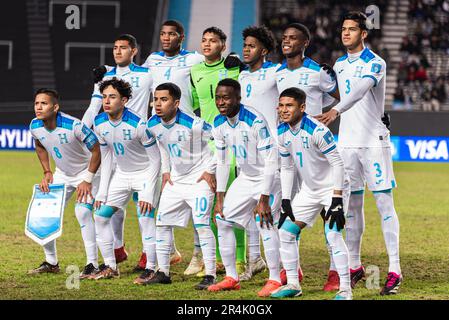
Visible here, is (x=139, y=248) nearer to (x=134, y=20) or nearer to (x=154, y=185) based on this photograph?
(x=154, y=185)

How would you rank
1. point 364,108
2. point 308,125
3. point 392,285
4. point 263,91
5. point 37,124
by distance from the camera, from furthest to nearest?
1. point 37,124
2. point 263,91
3. point 364,108
4. point 392,285
5. point 308,125

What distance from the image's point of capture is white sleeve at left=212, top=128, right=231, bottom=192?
827 cm

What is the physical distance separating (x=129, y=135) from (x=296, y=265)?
2.07 m

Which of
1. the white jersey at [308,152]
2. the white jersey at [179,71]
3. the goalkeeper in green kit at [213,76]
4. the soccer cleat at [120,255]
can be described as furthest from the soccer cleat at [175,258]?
the white jersey at [308,152]

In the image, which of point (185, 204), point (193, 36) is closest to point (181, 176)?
point (185, 204)

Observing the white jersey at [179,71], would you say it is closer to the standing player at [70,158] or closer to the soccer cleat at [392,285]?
the standing player at [70,158]

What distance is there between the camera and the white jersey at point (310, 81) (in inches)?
337

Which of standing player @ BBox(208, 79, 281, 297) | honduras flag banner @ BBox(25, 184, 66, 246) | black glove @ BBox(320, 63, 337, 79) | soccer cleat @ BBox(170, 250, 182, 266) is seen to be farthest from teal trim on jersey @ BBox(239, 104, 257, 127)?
soccer cleat @ BBox(170, 250, 182, 266)

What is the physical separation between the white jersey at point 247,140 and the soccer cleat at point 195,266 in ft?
4.96

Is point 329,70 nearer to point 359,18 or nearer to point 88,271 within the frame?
point 359,18

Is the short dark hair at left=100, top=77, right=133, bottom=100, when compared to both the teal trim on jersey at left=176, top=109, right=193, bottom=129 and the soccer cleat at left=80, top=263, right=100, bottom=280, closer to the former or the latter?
the teal trim on jersey at left=176, top=109, right=193, bottom=129

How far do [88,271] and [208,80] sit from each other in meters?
2.23

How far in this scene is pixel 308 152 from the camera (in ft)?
25.5

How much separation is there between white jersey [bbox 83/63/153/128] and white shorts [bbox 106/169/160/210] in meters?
0.74
